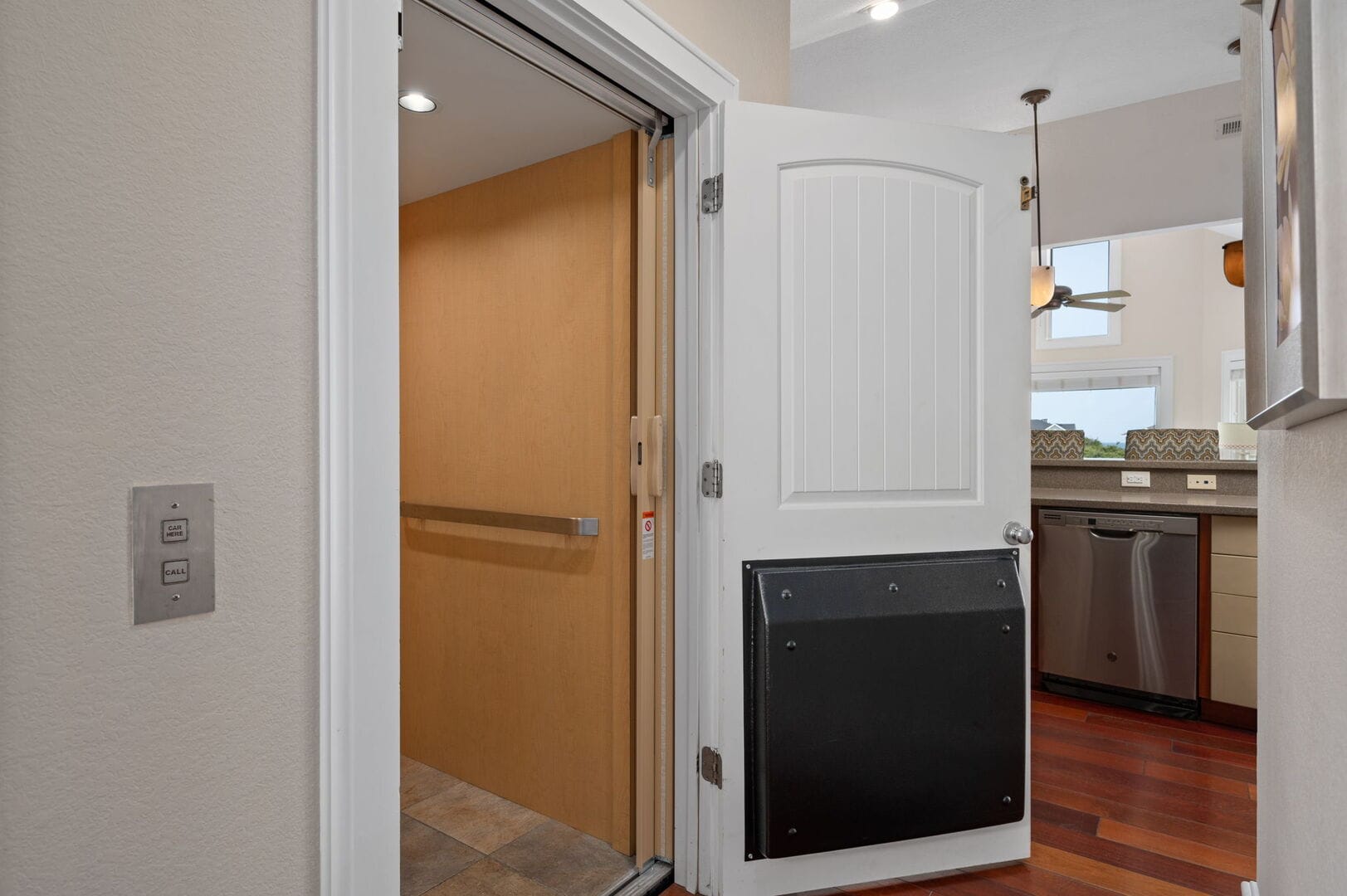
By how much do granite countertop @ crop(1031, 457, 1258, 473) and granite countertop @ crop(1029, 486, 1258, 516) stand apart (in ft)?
0.40

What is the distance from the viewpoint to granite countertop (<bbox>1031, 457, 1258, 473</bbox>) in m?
3.49

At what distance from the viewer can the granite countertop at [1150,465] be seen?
349 cm

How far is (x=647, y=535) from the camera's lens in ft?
6.46

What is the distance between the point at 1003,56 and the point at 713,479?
9.41 feet

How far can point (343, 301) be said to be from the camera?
3.19 ft

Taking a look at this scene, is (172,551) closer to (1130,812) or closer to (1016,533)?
(1016,533)

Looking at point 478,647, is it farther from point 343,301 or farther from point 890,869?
point 343,301

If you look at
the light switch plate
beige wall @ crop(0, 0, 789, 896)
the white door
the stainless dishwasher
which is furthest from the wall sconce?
the light switch plate

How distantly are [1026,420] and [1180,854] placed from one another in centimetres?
129

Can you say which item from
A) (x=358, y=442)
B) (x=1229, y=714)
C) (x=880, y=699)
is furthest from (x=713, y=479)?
(x=1229, y=714)

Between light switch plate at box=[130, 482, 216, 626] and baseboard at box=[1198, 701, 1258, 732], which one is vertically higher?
light switch plate at box=[130, 482, 216, 626]

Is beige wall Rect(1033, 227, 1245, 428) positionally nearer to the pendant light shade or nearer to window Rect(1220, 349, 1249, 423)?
window Rect(1220, 349, 1249, 423)

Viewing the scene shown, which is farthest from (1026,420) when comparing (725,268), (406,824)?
(406,824)

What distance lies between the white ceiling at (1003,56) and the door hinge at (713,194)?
166cm
